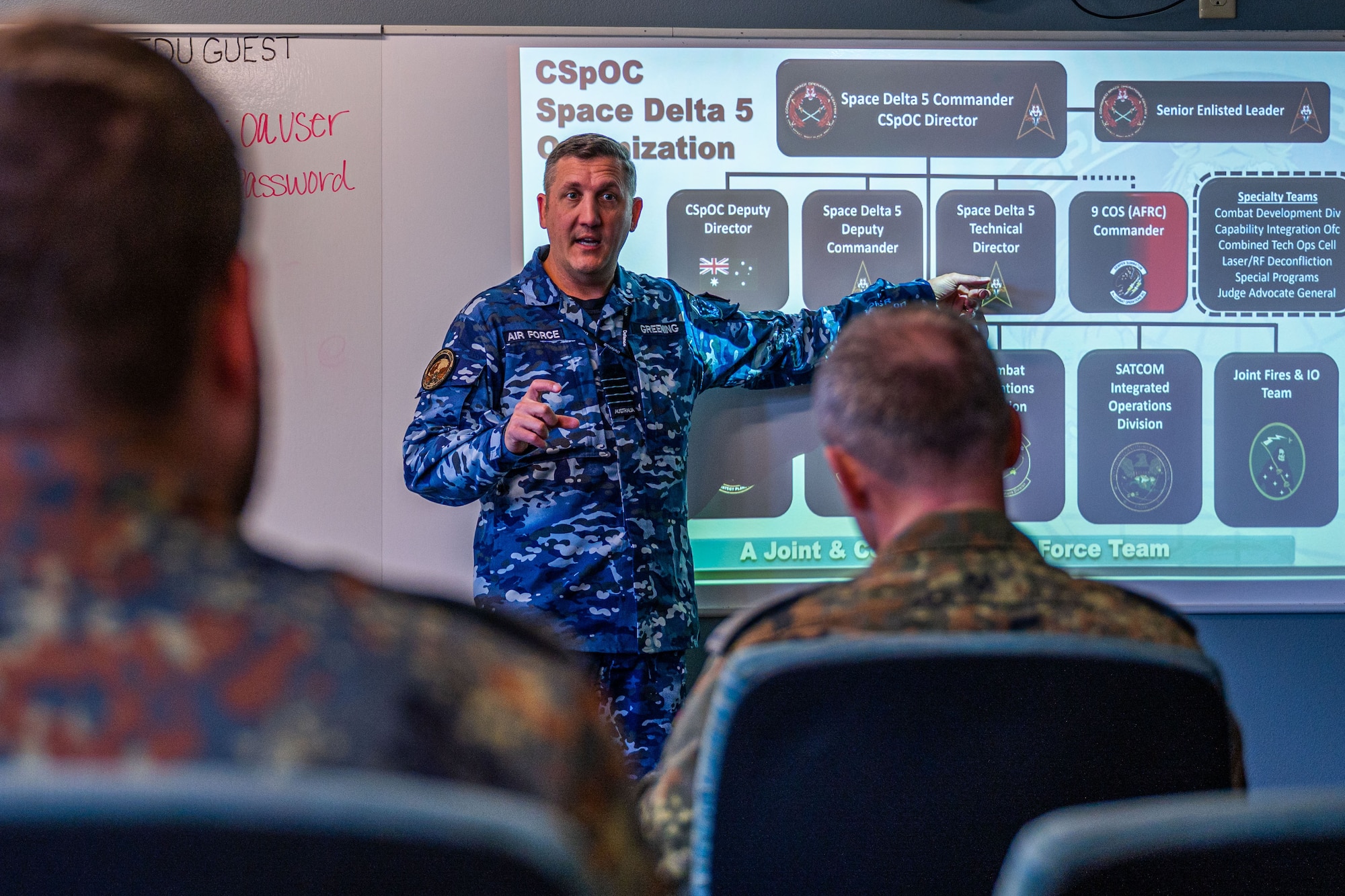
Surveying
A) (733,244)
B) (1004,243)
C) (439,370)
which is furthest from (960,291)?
(439,370)

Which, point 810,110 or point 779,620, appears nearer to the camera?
point 779,620

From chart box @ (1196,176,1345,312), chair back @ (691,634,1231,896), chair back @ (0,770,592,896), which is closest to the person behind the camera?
chair back @ (0,770,592,896)

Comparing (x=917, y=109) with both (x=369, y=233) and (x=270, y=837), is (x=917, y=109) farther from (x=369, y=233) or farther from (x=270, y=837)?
(x=270, y=837)

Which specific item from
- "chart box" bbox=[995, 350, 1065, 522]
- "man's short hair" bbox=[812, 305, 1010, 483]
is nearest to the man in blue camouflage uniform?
"chart box" bbox=[995, 350, 1065, 522]

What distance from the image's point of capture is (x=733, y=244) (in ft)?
8.48

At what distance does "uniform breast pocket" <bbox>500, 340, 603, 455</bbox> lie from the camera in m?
2.30

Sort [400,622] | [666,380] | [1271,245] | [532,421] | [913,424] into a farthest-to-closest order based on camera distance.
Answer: [1271,245] → [666,380] → [532,421] → [913,424] → [400,622]

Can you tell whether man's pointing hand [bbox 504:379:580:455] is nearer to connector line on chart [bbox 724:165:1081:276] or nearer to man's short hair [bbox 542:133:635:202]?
man's short hair [bbox 542:133:635:202]

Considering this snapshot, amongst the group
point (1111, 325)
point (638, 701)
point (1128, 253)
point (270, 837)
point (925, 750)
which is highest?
point (1128, 253)

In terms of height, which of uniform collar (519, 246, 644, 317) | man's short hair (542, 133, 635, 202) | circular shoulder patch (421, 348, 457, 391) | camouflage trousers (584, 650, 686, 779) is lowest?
camouflage trousers (584, 650, 686, 779)

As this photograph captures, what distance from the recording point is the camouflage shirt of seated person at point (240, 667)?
1.42 feet

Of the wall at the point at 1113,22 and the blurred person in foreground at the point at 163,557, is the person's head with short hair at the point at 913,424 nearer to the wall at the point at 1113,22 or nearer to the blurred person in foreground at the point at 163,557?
the blurred person in foreground at the point at 163,557

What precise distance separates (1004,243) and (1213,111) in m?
0.64

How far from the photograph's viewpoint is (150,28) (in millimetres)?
2520
